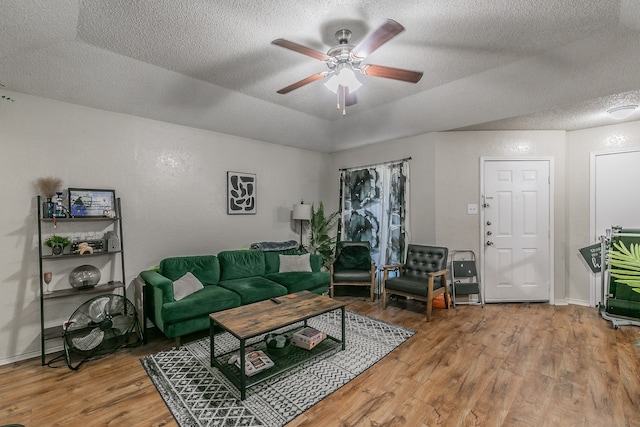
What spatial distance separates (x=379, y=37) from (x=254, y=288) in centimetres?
281

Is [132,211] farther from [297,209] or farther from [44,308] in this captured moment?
[297,209]

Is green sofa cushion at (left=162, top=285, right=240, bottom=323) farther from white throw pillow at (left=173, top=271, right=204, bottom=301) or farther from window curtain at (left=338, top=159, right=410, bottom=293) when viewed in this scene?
window curtain at (left=338, top=159, right=410, bottom=293)

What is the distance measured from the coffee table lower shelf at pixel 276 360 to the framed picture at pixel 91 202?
2.03 metres

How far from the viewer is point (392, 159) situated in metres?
4.78

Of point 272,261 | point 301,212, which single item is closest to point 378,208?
point 301,212

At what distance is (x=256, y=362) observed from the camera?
7.80 feet

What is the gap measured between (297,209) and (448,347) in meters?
2.97

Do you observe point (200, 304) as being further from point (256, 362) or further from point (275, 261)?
point (275, 261)

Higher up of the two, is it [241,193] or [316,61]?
[316,61]

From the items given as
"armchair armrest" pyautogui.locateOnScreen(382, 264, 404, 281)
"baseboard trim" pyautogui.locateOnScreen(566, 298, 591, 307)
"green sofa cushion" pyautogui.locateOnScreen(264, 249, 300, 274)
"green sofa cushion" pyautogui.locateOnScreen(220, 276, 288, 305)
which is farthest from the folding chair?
"green sofa cushion" pyautogui.locateOnScreen(264, 249, 300, 274)

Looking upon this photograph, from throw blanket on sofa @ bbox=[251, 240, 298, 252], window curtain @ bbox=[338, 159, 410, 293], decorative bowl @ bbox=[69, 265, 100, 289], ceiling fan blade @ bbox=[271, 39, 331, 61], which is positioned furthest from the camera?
window curtain @ bbox=[338, 159, 410, 293]

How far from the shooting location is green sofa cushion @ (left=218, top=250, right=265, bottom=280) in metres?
3.88

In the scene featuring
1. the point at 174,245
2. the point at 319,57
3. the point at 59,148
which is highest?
the point at 319,57

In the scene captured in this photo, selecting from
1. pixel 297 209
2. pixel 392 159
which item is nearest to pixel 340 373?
pixel 297 209
